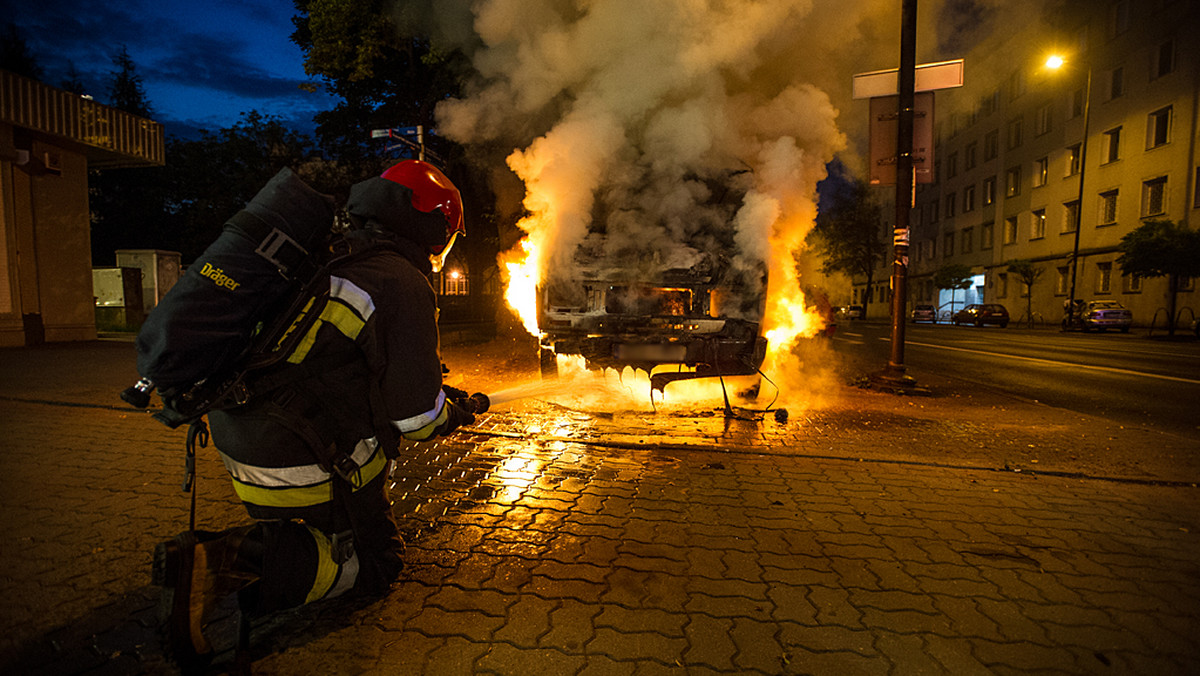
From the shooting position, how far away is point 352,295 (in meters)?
2.15

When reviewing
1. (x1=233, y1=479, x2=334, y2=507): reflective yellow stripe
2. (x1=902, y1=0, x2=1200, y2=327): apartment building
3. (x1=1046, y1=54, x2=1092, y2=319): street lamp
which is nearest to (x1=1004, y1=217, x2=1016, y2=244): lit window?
(x1=902, y1=0, x2=1200, y2=327): apartment building

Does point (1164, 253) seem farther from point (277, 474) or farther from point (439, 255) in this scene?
point (277, 474)

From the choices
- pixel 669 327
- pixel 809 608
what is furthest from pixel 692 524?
pixel 669 327

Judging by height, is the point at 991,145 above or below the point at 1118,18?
below

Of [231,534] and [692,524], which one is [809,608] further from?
[231,534]

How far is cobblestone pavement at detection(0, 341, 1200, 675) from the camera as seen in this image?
7.22 feet

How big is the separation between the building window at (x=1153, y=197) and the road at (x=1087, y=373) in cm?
1413

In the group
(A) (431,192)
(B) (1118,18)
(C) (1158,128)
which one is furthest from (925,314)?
(A) (431,192)

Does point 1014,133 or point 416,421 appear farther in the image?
point 1014,133

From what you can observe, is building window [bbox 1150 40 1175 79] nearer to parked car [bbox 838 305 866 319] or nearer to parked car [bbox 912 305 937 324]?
parked car [bbox 912 305 937 324]

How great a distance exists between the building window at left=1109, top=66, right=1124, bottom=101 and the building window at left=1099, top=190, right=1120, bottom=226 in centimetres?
460

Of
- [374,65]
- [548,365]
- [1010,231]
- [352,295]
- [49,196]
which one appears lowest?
[548,365]

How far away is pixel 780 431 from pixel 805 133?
16.2 feet

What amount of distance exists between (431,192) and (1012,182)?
4450cm
